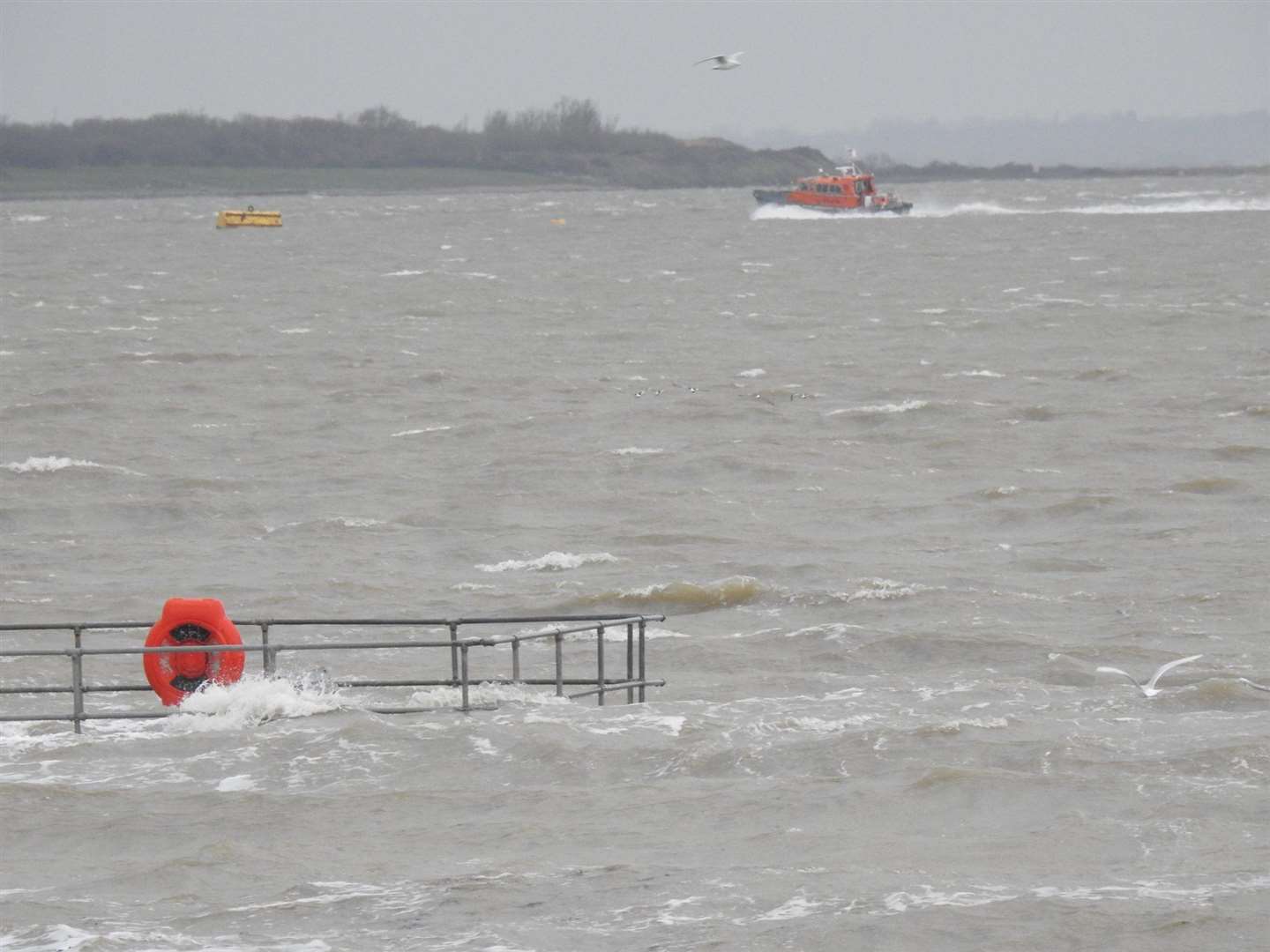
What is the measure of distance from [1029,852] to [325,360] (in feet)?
121

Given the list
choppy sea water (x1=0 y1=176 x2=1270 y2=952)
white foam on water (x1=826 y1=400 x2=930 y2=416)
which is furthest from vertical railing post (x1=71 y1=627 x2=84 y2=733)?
white foam on water (x1=826 y1=400 x2=930 y2=416)

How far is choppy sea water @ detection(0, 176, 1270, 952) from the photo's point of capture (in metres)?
12.5

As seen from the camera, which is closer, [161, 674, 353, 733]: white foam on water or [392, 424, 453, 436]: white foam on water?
[161, 674, 353, 733]: white foam on water

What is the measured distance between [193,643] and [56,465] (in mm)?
17928

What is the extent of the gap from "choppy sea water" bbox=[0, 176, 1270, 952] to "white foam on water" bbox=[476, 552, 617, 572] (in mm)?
83

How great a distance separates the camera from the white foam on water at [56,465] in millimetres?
32844

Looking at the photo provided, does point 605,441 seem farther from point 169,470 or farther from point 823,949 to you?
point 823,949

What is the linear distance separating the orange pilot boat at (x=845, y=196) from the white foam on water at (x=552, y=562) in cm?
10418

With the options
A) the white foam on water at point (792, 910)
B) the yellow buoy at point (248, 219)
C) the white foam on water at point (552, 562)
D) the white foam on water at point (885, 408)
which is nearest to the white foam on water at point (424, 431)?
→ the white foam on water at point (885, 408)

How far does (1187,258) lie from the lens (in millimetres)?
85062

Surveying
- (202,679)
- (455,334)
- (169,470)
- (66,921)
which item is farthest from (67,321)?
(66,921)

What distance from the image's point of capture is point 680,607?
77.6 ft

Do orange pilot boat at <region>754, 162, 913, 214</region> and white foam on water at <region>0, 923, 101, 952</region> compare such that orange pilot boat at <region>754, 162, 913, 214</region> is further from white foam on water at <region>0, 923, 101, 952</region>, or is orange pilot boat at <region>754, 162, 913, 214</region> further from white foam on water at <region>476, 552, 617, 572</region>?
white foam on water at <region>0, 923, 101, 952</region>

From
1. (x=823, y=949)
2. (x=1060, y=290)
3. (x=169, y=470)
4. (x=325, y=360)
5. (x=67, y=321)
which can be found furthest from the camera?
(x=1060, y=290)
